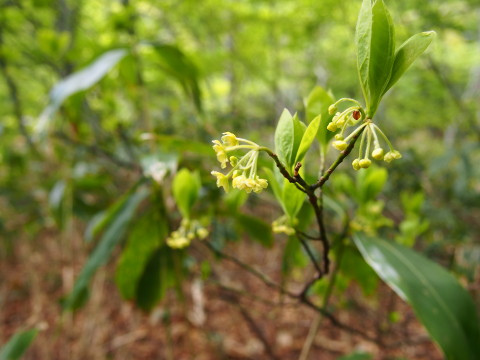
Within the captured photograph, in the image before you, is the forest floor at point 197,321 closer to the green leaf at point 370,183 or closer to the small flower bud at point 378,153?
the green leaf at point 370,183

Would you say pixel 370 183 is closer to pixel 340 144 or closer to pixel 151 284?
pixel 340 144

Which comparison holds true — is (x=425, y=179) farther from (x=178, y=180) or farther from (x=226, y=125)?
(x=178, y=180)

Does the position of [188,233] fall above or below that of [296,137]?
below

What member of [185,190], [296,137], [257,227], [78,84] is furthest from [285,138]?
[78,84]

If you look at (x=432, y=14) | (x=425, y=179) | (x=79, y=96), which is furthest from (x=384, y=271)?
(x=425, y=179)

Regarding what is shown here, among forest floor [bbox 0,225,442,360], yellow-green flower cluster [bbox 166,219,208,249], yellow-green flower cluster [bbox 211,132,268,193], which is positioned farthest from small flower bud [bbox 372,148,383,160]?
forest floor [bbox 0,225,442,360]

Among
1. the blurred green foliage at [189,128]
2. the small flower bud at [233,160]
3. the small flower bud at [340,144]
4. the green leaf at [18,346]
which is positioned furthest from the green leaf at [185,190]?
the green leaf at [18,346]
